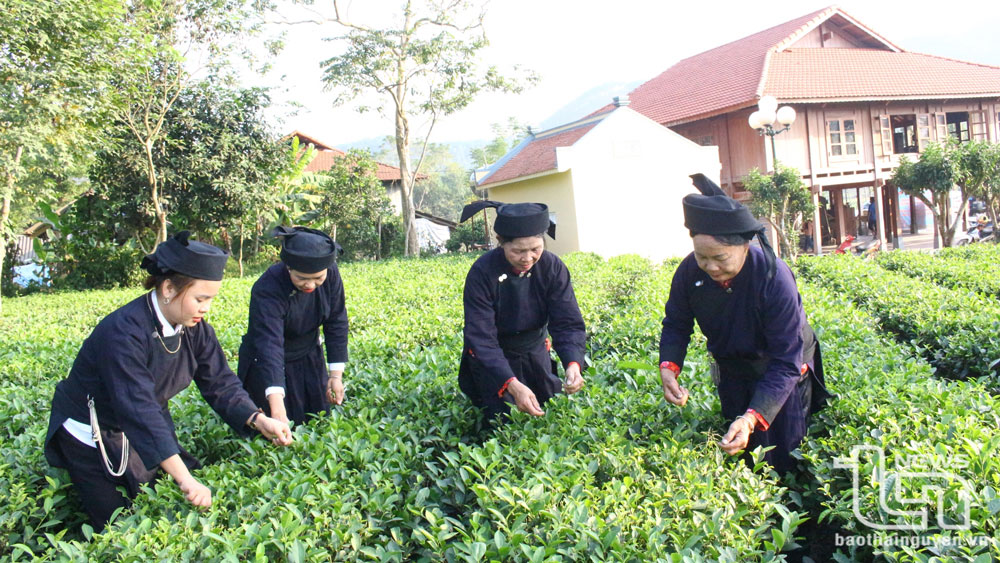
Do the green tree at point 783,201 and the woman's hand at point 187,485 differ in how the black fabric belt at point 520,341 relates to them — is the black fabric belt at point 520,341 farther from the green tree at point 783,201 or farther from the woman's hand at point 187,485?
the green tree at point 783,201

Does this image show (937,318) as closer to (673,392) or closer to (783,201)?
(673,392)

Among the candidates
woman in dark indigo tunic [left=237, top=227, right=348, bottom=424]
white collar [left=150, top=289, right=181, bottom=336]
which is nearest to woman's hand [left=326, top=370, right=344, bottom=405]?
woman in dark indigo tunic [left=237, top=227, right=348, bottom=424]

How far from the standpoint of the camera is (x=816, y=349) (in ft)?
10.7

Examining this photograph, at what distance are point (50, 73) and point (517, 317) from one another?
10697mm

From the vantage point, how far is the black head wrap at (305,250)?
3.50 m

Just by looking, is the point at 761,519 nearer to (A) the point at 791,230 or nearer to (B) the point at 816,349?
(B) the point at 816,349

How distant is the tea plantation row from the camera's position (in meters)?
2.26

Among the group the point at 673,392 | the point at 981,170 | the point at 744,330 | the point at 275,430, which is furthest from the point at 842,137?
A: the point at 275,430

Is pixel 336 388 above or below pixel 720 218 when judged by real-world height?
below

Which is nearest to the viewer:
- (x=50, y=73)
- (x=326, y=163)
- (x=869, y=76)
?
(x=50, y=73)

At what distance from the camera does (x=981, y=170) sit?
1595 centimetres

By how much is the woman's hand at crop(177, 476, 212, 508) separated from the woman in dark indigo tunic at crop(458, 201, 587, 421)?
4.57 feet

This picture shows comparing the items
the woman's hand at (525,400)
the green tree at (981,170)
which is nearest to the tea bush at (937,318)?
the woman's hand at (525,400)
